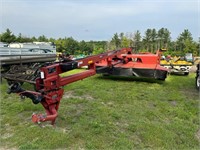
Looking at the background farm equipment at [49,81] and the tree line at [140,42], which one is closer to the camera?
the background farm equipment at [49,81]

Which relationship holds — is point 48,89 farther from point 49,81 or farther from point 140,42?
point 140,42

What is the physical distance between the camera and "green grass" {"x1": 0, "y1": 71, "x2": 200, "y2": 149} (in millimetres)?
2953

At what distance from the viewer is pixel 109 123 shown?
3613 mm

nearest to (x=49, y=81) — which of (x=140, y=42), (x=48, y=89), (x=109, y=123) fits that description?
(x=48, y=89)

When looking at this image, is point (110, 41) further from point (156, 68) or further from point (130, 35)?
point (156, 68)

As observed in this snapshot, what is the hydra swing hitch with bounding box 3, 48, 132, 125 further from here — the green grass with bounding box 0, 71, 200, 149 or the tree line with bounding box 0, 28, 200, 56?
the tree line with bounding box 0, 28, 200, 56

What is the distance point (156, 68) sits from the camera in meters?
7.25

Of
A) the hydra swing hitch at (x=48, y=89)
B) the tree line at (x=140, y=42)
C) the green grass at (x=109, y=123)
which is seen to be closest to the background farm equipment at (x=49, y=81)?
the hydra swing hitch at (x=48, y=89)

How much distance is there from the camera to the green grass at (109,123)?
2953 mm

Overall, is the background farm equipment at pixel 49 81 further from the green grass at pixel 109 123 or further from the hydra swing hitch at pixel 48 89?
the green grass at pixel 109 123

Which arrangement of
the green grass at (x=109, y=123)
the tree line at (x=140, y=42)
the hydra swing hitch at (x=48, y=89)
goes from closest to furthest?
the green grass at (x=109, y=123), the hydra swing hitch at (x=48, y=89), the tree line at (x=140, y=42)

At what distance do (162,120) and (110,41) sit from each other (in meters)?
36.4

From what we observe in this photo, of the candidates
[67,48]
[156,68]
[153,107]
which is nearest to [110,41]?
[67,48]

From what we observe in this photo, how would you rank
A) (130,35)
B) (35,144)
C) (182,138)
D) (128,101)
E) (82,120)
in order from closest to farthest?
(35,144) < (182,138) < (82,120) < (128,101) < (130,35)
